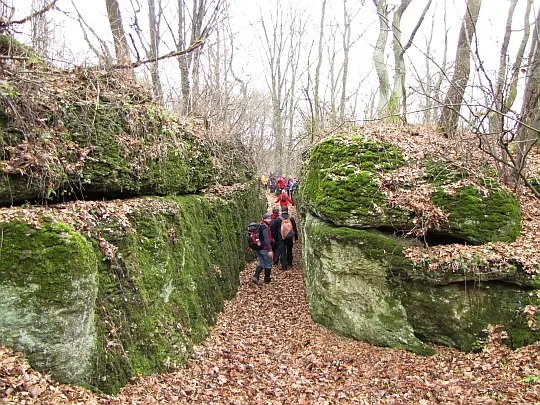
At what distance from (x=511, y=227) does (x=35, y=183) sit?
800 cm

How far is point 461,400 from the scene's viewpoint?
5035 mm

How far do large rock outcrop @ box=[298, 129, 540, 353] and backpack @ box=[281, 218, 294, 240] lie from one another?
325 cm

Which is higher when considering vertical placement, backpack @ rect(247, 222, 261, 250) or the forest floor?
backpack @ rect(247, 222, 261, 250)

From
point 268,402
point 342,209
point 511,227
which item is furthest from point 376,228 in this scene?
point 268,402

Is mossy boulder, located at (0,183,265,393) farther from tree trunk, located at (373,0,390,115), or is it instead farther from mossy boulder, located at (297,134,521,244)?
tree trunk, located at (373,0,390,115)

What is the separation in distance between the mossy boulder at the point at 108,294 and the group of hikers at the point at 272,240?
2.46m

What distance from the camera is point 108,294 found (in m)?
5.19

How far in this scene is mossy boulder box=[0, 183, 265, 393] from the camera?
14.1 ft

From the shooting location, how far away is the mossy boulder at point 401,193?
6.97m

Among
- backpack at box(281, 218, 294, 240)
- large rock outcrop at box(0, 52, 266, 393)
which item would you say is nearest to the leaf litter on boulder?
large rock outcrop at box(0, 52, 266, 393)

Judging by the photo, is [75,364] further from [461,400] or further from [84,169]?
[461,400]

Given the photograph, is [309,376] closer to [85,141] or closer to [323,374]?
[323,374]

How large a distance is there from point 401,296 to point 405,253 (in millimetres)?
813

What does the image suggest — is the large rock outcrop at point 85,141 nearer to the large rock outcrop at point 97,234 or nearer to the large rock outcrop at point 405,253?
the large rock outcrop at point 97,234
